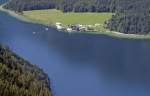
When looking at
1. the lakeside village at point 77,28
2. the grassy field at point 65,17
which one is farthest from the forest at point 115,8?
the lakeside village at point 77,28

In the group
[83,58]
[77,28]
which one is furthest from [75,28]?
[83,58]

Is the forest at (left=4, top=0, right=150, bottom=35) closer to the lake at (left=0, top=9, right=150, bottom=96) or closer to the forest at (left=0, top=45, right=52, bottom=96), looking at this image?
the lake at (left=0, top=9, right=150, bottom=96)

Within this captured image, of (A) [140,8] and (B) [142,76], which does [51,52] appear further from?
(A) [140,8]

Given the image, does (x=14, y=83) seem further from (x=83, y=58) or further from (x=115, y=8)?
(x=115, y=8)

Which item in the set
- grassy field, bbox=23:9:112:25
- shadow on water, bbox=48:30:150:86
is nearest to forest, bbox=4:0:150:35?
grassy field, bbox=23:9:112:25

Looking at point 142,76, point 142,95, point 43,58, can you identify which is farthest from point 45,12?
point 142,95

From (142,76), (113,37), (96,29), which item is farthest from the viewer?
(96,29)
